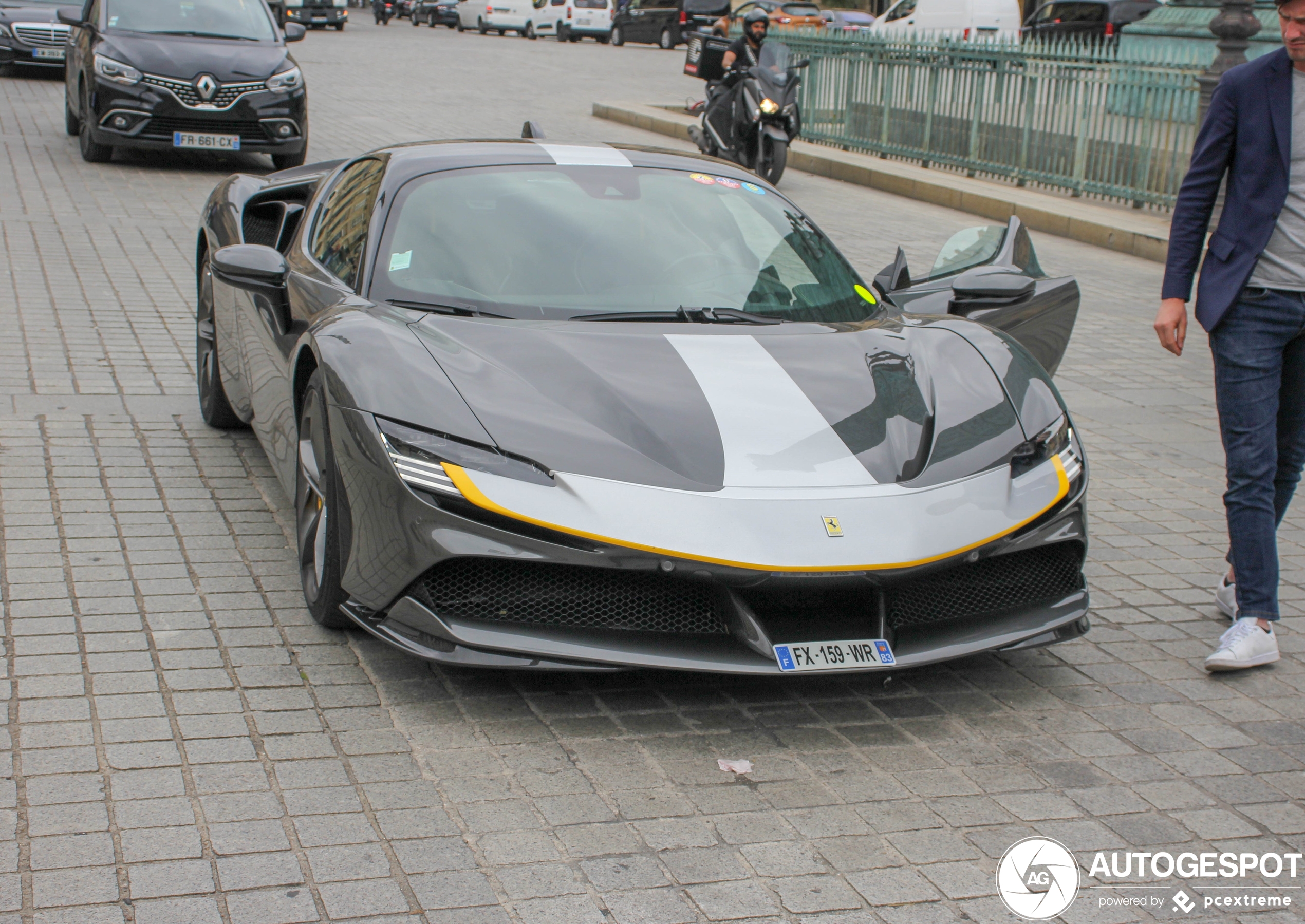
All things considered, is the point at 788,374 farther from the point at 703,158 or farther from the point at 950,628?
the point at 703,158

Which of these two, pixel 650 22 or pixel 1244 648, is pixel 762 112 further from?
pixel 650 22

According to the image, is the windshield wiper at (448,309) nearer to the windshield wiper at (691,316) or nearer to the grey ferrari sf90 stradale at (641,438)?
the grey ferrari sf90 stradale at (641,438)

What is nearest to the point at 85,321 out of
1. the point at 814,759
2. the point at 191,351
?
the point at 191,351

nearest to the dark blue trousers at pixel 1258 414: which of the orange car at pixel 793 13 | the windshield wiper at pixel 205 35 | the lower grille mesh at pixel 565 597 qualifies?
the lower grille mesh at pixel 565 597

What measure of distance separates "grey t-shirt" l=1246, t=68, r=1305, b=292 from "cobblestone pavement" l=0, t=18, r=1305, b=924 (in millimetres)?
1100

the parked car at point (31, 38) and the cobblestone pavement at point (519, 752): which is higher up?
the parked car at point (31, 38)

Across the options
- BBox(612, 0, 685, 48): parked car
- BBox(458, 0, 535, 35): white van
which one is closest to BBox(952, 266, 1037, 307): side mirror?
BBox(612, 0, 685, 48): parked car

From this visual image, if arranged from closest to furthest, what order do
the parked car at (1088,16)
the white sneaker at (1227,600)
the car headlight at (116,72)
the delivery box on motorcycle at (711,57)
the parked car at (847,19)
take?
the white sneaker at (1227,600) < the car headlight at (116,72) < the delivery box on motorcycle at (711,57) < the parked car at (1088,16) < the parked car at (847,19)

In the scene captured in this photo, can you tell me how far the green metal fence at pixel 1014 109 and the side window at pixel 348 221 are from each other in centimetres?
928

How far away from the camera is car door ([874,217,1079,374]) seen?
4789 millimetres

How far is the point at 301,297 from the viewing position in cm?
463

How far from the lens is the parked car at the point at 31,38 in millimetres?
19797

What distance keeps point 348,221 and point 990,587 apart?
246cm

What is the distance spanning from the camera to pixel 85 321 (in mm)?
7715
